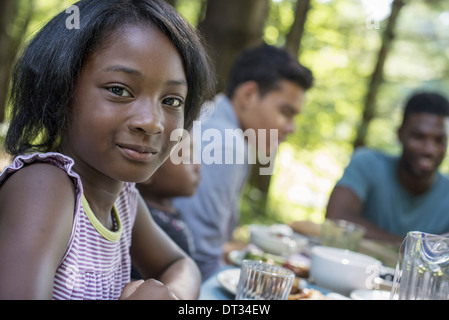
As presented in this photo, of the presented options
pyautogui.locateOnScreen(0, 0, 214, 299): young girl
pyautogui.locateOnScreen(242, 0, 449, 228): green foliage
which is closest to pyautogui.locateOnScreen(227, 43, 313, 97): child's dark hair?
pyautogui.locateOnScreen(0, 0, 214, 299): young girl

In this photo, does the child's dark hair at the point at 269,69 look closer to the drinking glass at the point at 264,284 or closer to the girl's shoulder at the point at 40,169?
the drinking glass at the point at 264,284

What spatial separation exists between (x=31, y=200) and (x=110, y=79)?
11.6 inches

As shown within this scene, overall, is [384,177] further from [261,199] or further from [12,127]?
[261,199]

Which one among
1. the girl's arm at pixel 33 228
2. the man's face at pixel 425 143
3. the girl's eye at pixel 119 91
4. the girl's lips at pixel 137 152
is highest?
the man's face at pixel 425 143

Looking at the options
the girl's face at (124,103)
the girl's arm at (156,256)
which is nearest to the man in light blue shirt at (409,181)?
the girl's arm at (156,256)

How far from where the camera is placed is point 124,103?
0.99 meters

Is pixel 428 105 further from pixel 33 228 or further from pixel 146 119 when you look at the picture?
pixel 33 228

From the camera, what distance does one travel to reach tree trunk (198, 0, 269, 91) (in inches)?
160

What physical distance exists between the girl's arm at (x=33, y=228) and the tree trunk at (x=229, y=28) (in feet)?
10.5

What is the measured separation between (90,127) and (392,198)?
2995mm

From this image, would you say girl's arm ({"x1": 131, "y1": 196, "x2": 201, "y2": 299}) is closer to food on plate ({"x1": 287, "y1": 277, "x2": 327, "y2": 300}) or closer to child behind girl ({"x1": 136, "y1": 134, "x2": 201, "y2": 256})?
food on plate ({"x1": 287, "y1": 277, "x2": 327, "y2": 300})

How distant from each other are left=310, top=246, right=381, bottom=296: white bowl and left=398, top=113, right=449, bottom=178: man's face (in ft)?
6.57

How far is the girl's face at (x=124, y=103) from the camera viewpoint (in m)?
0.99

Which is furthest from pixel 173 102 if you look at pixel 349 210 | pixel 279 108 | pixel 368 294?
pixel 349 210
